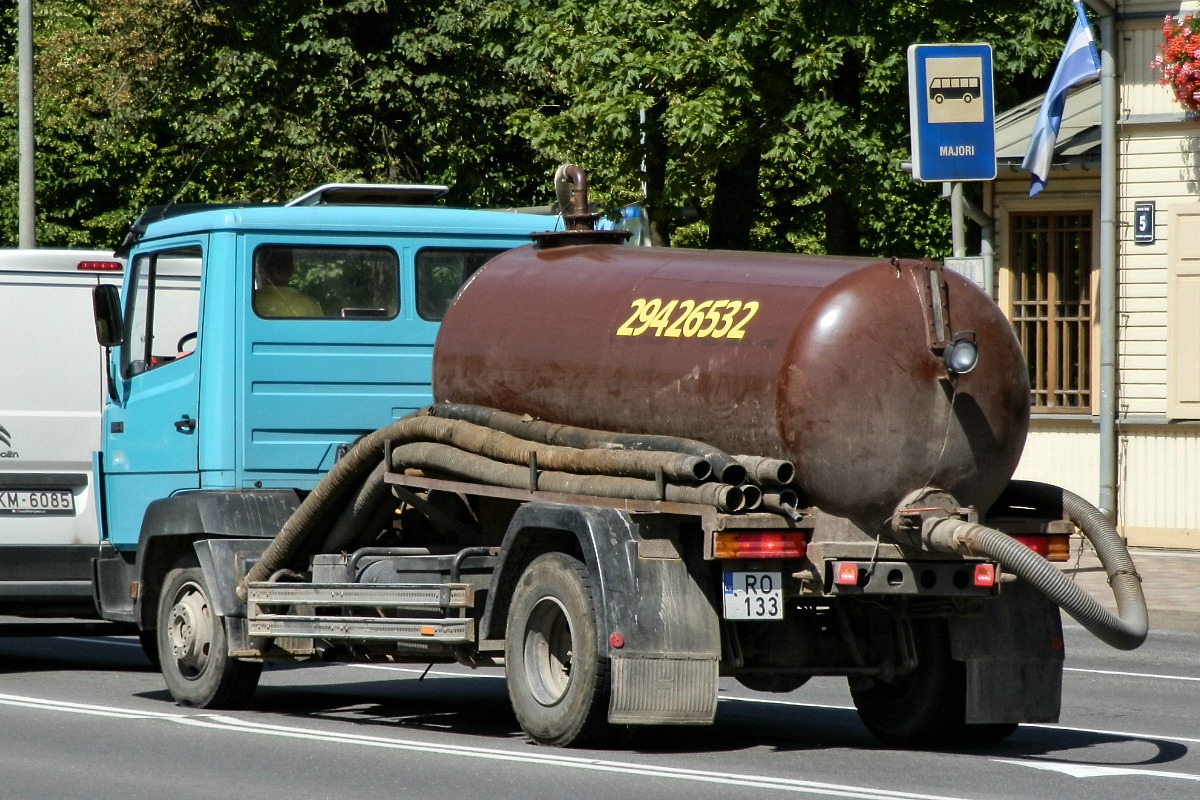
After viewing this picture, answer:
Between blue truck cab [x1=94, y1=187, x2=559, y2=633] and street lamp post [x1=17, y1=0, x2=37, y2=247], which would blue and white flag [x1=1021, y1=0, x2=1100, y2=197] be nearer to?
blue truck cab [x1=94, y1=187, x2=559, y2=633]

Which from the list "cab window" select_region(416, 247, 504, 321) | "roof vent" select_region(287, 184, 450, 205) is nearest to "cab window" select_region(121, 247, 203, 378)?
"roof vent" select_region(287, 184, 450, 205)

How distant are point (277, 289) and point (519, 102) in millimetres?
20733

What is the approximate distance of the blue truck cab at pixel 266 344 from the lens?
10.9 m

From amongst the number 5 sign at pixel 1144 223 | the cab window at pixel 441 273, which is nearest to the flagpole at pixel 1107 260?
the number 5 sign at pixel 1144 223

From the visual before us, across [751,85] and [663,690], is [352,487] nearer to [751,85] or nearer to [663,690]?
[663,690]

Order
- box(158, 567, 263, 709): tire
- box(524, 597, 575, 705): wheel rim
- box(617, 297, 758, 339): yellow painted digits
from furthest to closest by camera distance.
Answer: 1. box(158, 567, 263, 709): tire
2. box(524, 597, 575, 705): wheel rim
3. box(617, 297, 758, 339): yellow painted digits

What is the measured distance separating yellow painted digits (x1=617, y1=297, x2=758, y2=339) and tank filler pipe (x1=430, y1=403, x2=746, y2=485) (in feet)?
Result: 1.54

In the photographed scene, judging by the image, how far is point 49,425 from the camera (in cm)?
1345

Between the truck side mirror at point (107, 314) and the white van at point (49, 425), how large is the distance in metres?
1.61

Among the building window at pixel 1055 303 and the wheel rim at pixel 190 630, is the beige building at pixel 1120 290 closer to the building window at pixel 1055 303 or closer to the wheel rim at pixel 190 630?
the building window at pixel 1055 303

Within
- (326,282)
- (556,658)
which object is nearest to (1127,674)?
(556,658)

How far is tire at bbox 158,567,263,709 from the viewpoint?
35.5 ft

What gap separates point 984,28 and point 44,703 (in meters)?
15.1

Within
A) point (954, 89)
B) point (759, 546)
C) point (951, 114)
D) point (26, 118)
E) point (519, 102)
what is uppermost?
point (519, 102)
